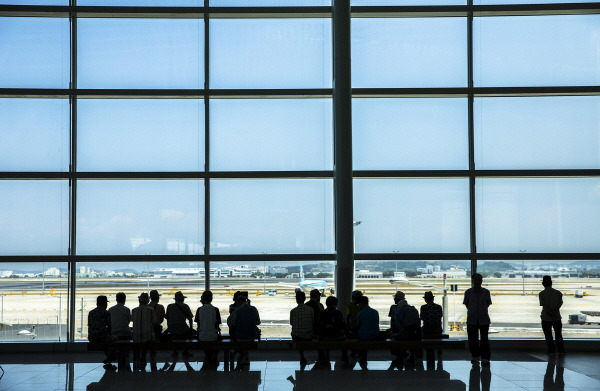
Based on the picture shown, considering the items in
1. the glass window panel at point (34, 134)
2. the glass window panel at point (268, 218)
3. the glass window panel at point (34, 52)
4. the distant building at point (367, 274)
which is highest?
the glass window panel at point (34, 52)

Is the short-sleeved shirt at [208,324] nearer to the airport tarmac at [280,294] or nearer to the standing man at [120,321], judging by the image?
the standing man at [120,321]

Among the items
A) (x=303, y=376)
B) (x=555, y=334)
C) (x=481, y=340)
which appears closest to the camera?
(x=303, y=376)

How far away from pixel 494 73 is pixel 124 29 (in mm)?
6778

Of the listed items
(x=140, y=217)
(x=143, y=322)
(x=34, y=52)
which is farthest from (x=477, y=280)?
(x=34, y=52)

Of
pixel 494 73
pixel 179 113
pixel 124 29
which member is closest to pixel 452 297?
pixel 494 73

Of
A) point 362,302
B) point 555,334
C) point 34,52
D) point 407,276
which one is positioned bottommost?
point 555,334

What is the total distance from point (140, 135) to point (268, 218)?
2.75 metres

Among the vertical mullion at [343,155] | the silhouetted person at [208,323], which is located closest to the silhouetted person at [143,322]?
the silhouetted person at [208,323]

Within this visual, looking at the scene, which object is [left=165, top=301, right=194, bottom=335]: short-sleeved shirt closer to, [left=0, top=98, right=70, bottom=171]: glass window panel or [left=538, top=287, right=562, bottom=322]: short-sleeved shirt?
[left=0, top=98, right=70, bottom=171]: glass window panel

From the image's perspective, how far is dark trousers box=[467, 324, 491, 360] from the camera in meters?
10.9

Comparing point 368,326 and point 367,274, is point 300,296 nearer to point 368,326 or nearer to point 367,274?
point 368,326

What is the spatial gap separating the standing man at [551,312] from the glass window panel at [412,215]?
164 centimetres

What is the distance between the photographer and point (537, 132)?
43.5 feet

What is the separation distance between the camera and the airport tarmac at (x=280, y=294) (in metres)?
13.1
